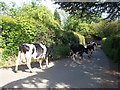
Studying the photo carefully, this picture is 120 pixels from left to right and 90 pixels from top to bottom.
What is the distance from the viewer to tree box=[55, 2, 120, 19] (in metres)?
11.7

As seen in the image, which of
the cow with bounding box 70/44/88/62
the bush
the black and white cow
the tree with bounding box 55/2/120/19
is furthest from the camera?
the cow with bounding box 70/44/88/62

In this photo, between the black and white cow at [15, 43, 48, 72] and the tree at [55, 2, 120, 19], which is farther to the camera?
the black and white cow at [15, 43, 48, 72]

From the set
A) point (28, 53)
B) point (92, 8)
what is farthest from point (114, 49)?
point (28, 53)

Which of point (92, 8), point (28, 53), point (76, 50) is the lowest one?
point (76, 50)

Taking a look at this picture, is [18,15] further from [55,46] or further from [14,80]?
[14,80]

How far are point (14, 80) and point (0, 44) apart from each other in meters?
5.88

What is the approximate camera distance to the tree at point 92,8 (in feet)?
38.3

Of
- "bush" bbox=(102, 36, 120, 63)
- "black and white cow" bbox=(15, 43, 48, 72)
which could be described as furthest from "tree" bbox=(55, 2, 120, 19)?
"bush" bbox=(102, 36, 120, 63)

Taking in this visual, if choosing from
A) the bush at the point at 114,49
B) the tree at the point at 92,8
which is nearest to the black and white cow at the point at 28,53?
the tree at the point at 92,8

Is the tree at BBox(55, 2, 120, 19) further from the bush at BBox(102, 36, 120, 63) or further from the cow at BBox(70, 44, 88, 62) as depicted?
the cow at BBox(70, 44, 88, 62)

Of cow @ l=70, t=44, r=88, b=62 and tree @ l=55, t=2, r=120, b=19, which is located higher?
tree @ l=55, t=2, r=120, b=19

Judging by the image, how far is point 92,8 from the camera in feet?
40.3

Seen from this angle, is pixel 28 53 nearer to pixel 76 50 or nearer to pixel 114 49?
pixel 114 49

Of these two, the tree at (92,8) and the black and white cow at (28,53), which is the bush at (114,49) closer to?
the tree at (92,8)
